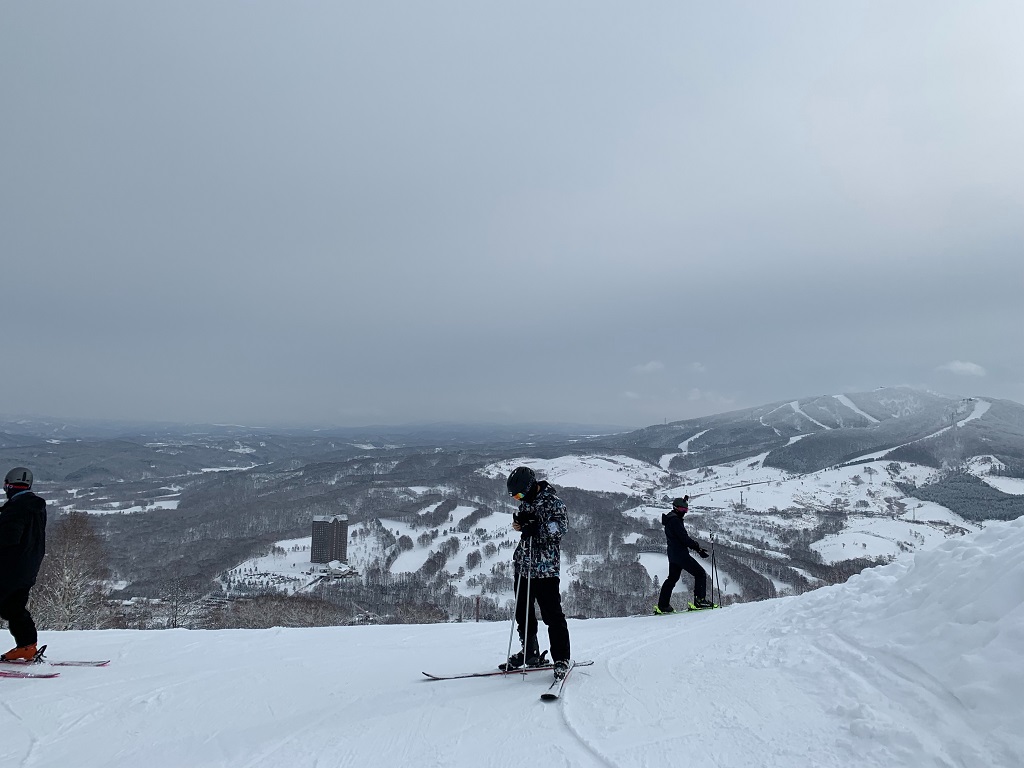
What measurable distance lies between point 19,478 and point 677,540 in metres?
9.52

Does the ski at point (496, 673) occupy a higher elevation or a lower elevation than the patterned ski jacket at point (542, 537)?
lower

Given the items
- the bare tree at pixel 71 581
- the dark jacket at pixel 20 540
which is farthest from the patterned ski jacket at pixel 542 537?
the bare tree at pixel 71 581

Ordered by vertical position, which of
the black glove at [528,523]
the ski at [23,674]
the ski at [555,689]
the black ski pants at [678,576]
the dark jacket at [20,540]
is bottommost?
the black ski pants at [678,576]

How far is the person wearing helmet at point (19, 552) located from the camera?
225 inches

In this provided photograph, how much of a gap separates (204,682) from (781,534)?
136863mm

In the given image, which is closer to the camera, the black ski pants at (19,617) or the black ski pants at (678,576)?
the black ski pants at (19,617)

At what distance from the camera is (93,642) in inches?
288

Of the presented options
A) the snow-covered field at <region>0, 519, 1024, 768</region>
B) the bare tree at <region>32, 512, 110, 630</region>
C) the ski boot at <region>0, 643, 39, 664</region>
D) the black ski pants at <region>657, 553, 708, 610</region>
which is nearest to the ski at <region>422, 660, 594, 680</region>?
the snow-covered field at <region>0, 519, 1024, 768</region>

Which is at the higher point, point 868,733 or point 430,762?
point 868,733

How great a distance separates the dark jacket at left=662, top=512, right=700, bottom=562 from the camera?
941 cm

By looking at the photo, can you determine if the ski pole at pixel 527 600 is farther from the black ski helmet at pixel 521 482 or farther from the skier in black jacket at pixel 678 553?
the skier in black jacket at pixel 678 553

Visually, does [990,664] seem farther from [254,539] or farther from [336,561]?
[254,539]

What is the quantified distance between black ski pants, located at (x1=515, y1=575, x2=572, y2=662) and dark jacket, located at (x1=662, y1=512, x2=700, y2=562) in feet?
16.1

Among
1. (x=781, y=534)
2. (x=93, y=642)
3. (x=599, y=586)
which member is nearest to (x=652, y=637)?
(x=93, y=642)
